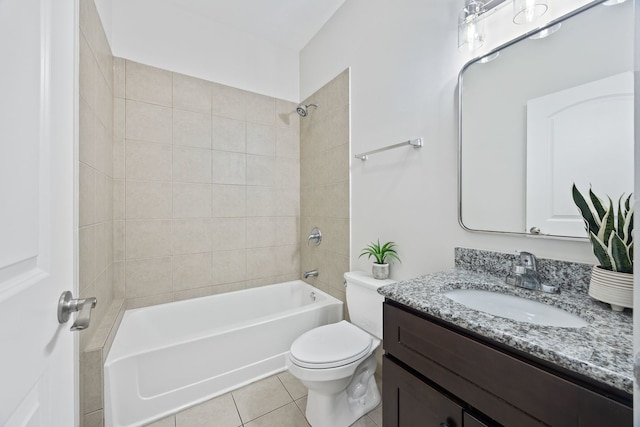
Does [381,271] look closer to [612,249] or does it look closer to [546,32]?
[612,249]

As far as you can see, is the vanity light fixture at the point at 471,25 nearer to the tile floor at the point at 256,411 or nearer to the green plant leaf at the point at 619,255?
the green plant leaf at the point at 619,255

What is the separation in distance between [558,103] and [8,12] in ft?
4.75

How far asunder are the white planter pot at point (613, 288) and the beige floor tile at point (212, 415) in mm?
1646

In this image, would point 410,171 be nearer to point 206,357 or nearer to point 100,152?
point 206,357

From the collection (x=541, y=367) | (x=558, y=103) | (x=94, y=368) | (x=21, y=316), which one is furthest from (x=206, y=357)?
(x=558, y=103)

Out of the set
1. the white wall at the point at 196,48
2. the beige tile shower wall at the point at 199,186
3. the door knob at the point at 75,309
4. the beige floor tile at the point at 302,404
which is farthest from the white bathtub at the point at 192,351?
the white wall at the point at 196,48

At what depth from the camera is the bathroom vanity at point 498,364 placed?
0.49 m

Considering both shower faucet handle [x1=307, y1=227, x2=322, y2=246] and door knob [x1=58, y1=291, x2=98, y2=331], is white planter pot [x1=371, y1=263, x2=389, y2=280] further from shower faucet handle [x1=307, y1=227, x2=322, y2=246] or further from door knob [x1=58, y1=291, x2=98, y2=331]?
door knob [x1=58, y1=291, x2=98, y2=331]

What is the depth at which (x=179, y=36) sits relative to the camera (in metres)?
2.01

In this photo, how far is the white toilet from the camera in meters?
1.21

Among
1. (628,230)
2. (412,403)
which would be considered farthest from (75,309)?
(628,230)

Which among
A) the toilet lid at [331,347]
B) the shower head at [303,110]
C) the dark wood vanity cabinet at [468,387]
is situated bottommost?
the toilet lid at [331,347]

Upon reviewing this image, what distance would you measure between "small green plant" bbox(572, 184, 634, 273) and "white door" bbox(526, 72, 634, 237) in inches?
3.2

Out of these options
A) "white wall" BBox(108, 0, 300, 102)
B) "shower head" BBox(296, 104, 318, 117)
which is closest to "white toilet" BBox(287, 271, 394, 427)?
"shower head" BBox(296, 104, 318, 117)
